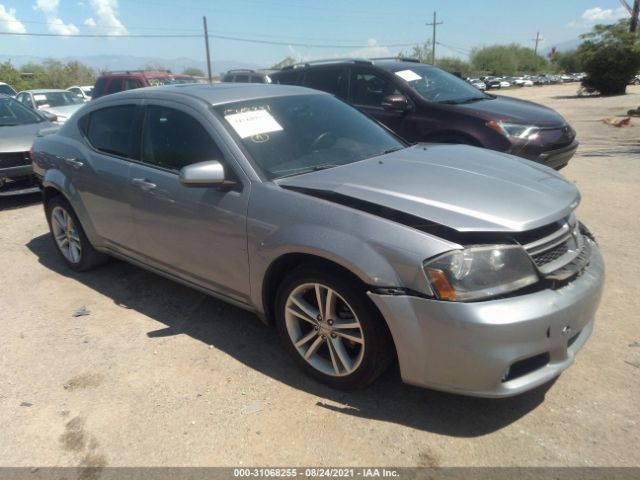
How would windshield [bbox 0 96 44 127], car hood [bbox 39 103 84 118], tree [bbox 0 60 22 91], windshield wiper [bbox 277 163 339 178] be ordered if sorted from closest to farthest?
1. windshield wiper [bbox 277 163 339 178]
2. windshield [bbox 0 96 44 127]
3. car hood [bbox 39 103 84 118]
4. tree [bbox 0 60 22 91]

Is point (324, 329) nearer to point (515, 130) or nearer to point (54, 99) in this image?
point (515, 130)

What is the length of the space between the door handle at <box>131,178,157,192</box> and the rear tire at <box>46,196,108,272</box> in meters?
1.24

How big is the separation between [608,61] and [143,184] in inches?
1416

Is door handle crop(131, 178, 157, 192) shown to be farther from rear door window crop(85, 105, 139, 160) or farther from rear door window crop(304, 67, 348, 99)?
rear door window crop(304, 67, 348, 99)

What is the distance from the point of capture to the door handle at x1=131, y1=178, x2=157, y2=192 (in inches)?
139

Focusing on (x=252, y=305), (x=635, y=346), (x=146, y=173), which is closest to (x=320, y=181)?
(x=252, y=305)

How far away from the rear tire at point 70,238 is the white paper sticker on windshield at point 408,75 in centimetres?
435

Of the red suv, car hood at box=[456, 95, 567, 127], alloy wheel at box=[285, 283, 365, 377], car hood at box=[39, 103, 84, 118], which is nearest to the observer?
alloy wheel at box=[285, 283, 365, 377]

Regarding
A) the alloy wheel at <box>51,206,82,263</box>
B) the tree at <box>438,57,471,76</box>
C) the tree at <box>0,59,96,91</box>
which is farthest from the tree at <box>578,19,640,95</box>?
the tree at <box>438,57,471,76</box>

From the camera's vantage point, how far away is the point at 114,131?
408cm

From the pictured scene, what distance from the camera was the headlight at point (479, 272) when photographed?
2.27 meters

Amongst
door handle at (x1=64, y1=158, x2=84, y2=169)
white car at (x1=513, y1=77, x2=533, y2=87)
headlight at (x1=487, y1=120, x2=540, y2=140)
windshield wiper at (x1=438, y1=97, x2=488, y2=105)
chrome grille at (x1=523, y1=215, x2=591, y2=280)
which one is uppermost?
windshield wiper at (x1=438, y1=97, x2=488, y2=105)

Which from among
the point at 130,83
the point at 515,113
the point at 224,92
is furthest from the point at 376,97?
the point at 130,83

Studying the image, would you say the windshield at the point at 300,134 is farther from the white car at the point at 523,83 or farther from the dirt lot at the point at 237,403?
the white car at the point at 523,83
